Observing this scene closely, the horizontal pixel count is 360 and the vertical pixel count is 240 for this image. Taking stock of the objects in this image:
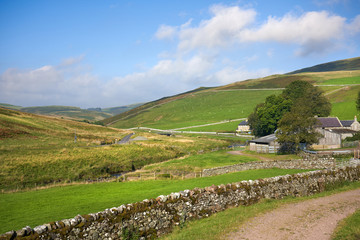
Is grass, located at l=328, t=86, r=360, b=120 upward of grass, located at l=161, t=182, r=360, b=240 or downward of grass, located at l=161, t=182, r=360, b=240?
upward

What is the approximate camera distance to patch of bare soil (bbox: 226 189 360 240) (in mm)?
11148

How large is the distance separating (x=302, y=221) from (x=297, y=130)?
133 ft

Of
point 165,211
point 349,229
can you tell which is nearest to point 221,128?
point 165,211

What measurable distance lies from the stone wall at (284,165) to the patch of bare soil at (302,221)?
635 inches

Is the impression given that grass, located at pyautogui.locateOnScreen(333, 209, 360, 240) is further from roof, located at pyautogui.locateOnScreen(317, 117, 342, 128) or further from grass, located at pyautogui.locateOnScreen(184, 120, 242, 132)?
grass, located at pyautogui.locateOnScreen(184, 120, 242, 132)

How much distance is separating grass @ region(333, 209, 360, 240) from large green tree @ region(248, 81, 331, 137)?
58321 mm

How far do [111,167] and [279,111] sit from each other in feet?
174

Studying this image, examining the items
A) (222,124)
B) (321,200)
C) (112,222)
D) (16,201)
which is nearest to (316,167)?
(321,200)

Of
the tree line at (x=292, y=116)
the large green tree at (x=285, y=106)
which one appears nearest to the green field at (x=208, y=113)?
the large green tree at (x=285, y=106)

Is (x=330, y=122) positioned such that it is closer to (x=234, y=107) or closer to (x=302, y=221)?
(x=302, y=221)

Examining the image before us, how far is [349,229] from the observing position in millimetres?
10992

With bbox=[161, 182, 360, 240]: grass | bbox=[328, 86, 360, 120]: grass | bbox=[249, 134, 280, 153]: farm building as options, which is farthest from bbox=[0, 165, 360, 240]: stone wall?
bbox=[328, 86, 360, 120]: grass

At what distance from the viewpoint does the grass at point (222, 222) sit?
11531mm

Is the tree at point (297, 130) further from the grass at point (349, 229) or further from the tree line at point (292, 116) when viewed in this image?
the grass at point (349, 229)
